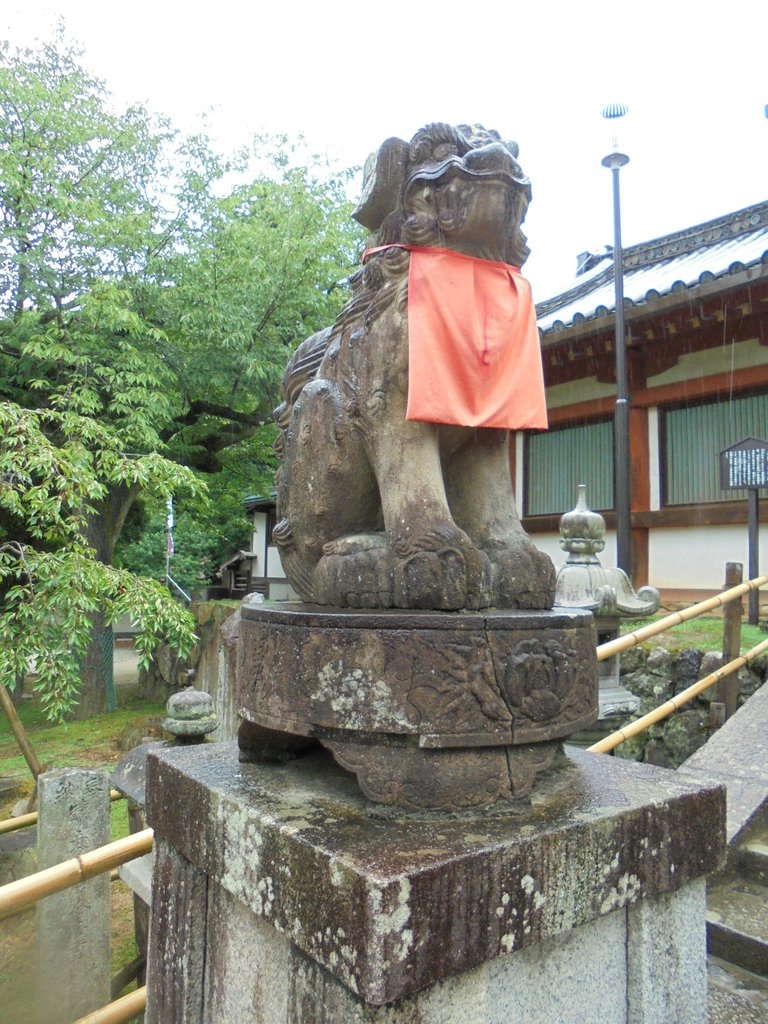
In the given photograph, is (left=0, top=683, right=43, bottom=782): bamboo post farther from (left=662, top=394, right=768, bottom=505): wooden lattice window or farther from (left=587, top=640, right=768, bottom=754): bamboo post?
(left=662, top=394, right=768, bottom=505): wooden lattice window

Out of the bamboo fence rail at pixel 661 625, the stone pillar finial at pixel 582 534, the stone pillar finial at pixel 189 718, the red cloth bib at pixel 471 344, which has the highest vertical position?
the red cloth bib at pixel 471 344

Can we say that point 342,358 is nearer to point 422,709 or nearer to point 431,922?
point 422,709

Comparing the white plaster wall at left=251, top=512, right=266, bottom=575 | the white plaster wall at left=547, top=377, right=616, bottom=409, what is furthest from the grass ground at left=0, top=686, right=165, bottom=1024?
the white plaster wall at left=251, top=512, right=266, bottom=575

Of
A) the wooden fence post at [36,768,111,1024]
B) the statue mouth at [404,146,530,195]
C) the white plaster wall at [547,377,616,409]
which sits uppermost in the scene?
the white plaster wall at [547,377,616,409]

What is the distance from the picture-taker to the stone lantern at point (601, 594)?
4539 mm

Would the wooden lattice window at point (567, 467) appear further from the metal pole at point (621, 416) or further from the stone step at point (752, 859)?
the stone step at point (752, 859)

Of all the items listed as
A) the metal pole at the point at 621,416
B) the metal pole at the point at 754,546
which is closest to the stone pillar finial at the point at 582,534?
the metal pole at the point at 754,546

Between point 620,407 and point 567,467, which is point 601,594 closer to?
point 620,407

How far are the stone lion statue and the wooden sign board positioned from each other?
197 inches

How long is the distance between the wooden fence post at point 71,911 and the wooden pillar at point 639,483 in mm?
6014

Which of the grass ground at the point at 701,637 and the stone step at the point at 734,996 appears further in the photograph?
the grass ground at the point at 701,637

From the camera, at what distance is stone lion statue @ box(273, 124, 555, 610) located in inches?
73.1

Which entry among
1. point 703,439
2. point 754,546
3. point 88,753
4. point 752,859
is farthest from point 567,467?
point 88,753

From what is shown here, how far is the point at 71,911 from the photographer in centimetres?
360
